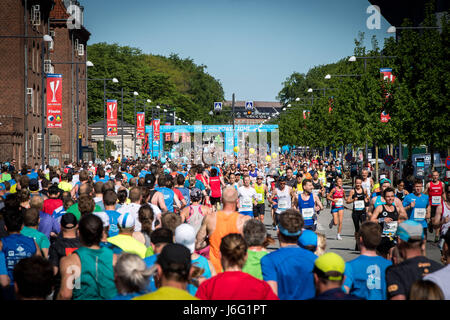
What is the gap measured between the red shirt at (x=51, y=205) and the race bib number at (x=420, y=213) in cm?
651

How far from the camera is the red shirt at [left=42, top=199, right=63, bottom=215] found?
11469 mm

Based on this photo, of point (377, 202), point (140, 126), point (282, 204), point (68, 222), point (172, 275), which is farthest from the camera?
point (140, 126)

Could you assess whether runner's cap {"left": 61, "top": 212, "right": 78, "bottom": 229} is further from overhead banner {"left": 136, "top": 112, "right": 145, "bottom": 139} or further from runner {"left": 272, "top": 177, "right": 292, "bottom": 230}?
overhead banner {"left": 136, "top": 112, "right": 145, "bottom": 139}

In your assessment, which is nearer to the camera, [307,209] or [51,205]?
[51,205]

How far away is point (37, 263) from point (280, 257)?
2.12 meters

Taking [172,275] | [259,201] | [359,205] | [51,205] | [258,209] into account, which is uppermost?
[172,275]

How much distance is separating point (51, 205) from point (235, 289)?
23.8 ft

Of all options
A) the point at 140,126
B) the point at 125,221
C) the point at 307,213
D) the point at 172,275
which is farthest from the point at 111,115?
the point at 172,275

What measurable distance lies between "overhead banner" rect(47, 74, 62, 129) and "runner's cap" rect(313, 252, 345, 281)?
1070 inches

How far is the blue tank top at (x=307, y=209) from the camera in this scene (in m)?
14.1

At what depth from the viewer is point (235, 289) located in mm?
4863

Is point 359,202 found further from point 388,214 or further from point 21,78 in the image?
point 21,78

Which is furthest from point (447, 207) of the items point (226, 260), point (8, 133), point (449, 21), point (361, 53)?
point (8, 133)
